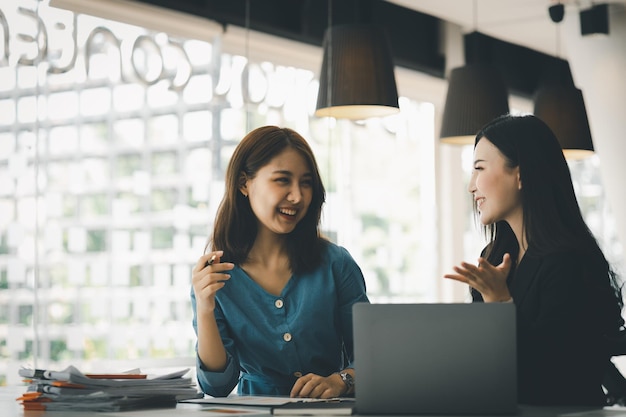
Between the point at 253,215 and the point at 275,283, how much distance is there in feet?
0.80

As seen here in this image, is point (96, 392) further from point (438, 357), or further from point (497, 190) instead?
point (497, 190)

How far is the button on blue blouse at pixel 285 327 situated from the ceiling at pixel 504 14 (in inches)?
173

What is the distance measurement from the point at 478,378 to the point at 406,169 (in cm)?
603

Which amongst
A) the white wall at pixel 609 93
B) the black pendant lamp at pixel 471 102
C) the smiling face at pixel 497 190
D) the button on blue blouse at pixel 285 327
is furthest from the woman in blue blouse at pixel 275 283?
the white wall at pixel 609 93

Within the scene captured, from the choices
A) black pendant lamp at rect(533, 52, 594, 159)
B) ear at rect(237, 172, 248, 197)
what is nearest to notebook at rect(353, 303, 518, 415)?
ear at rect(237, 172, 248, 197)

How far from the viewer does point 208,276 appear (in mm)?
2672

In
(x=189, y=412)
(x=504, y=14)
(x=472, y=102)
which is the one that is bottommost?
(x=189, y=412)

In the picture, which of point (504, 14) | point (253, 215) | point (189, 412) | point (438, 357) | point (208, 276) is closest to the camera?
point (438, 357)

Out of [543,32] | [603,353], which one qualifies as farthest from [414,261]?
[603,353]

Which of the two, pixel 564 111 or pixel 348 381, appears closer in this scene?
pixel 348 381

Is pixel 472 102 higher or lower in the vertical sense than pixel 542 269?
higher

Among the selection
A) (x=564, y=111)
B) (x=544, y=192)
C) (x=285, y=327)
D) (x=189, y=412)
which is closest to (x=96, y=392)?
(x=189, y=412)

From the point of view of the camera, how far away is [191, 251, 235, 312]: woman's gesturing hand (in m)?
2.66

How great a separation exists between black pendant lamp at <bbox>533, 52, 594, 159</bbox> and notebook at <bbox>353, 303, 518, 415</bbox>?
3338mm
